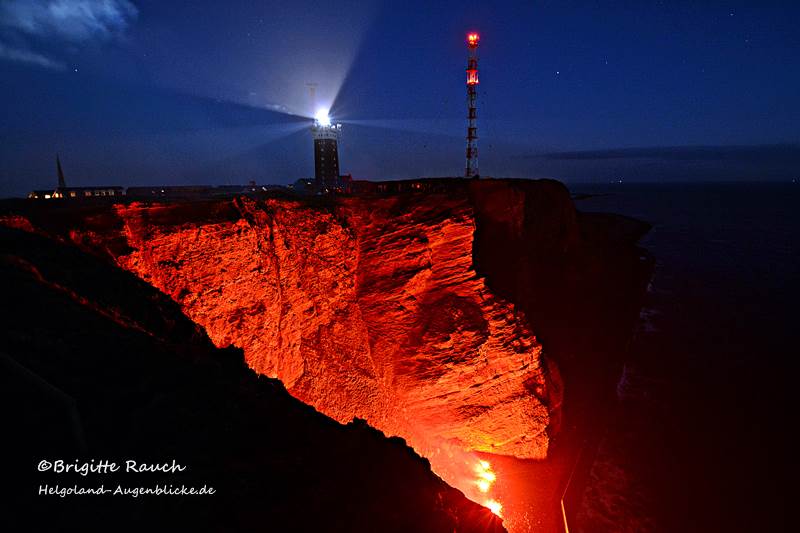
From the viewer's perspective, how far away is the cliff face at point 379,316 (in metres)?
14.3

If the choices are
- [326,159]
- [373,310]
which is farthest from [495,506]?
[326,159]

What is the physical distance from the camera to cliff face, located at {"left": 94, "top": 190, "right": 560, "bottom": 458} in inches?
562

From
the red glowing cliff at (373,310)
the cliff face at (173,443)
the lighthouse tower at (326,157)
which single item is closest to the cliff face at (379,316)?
the red glowing cliff at (373,310)

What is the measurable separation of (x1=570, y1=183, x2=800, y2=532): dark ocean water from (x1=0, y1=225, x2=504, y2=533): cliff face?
45.0ft

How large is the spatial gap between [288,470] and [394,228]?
48.9 feet

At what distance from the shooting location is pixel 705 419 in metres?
19.9

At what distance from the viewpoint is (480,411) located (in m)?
16.7

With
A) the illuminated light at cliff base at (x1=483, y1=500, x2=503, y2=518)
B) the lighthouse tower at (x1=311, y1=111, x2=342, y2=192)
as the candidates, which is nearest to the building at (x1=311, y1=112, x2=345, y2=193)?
the lighthouse tower at (x1=311, y1=111, x2=342, y2=192)

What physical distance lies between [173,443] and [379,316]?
45.0 ft

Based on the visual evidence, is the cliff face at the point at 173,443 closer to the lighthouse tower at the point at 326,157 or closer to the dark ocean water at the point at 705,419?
the dark ocean water at the point at 705,419

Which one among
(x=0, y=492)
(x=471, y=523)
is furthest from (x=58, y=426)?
(x=471, y=523)

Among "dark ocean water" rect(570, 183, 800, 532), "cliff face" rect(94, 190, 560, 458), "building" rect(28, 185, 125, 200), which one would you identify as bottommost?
"dark ocean water" rect(570, 183, 800, 532)

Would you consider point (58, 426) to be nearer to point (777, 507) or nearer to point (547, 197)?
point (777, 507)

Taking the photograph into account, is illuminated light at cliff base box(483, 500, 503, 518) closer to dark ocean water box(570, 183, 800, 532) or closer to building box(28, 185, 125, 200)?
dark ocean water box(570, 183, 800, 532)
